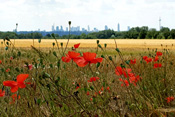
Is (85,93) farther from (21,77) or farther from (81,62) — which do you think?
(21,77)

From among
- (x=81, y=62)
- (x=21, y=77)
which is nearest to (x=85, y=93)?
(x=81, y=62)

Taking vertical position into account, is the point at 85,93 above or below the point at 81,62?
below

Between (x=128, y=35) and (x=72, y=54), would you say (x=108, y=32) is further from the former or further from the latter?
(x=72, y=54)

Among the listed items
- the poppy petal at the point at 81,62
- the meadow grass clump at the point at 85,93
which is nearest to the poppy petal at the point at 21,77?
the meadow grass clump at the point at 85,93

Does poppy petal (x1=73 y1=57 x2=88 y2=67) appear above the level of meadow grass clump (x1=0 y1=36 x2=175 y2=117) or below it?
above

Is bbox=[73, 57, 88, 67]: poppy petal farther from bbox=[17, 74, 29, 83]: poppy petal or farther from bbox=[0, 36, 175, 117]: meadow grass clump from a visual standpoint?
bbox=[17, 74, 29, 83]: poppy petal

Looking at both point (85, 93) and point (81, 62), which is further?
point (85, 93)

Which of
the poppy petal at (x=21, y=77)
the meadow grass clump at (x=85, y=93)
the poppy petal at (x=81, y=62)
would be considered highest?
the poppy petal at (x=81, y=62)

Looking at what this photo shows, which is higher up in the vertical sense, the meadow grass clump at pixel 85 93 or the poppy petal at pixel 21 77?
the poppy petal at pixel 21 77

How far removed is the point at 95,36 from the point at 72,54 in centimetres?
4612

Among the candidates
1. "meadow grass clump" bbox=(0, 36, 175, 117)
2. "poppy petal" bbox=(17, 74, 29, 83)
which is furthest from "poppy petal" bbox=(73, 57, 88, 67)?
"poppy petal" bbox=(17, 74, 29, 83)

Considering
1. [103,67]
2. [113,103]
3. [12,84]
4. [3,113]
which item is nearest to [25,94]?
[3,113]

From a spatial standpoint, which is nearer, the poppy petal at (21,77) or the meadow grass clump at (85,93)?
the poppy petal at (21,77)

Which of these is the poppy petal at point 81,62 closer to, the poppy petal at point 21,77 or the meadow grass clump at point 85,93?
the meadow grass clump at point 85,93
